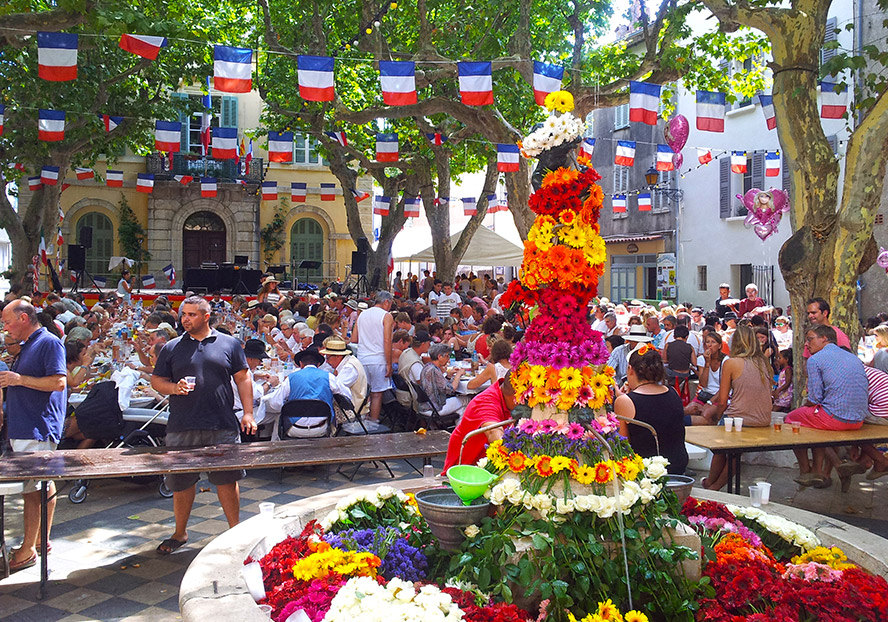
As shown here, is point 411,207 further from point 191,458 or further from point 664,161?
point 191,458

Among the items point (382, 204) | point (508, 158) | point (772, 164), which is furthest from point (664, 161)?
point (382, 204)

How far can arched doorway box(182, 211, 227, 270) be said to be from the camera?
106 ft

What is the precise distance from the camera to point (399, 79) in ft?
37.5

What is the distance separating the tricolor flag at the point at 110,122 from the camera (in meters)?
17.3

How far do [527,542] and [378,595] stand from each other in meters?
0.68

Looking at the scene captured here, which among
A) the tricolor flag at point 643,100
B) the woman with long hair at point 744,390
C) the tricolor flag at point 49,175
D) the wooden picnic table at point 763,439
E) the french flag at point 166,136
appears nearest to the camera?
the wooden picnic table at point 763,439

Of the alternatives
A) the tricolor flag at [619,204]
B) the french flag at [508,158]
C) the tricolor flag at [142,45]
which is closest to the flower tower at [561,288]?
the tricolor flag at [142,45]

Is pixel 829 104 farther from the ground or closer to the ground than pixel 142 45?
closer to the ground

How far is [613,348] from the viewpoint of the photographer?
9.23 m

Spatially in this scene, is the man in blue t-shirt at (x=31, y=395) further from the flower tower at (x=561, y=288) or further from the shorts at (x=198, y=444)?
the flower tower at (x=561, y=288)

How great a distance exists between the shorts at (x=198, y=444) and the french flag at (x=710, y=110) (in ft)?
34.3

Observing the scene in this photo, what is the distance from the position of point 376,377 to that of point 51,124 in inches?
416

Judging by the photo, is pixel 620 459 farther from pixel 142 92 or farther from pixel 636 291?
pixel 636 291

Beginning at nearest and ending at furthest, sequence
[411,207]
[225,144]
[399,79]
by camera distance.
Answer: [399,79], [225,144], [411,207]
